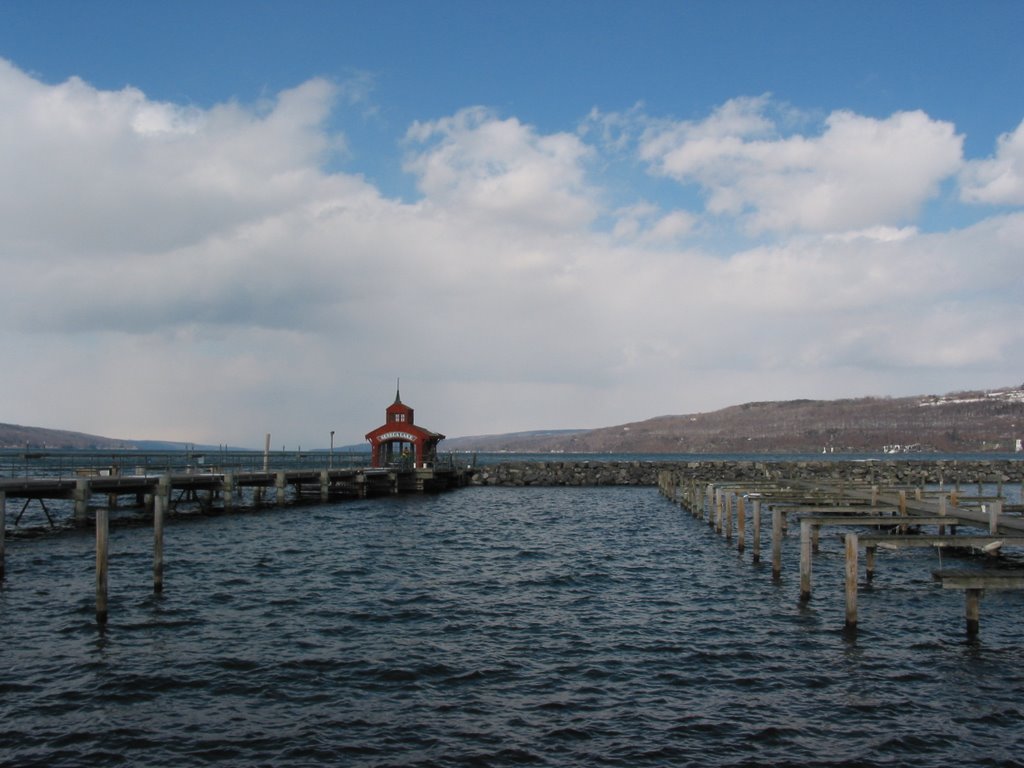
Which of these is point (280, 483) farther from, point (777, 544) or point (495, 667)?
point (495, 667)

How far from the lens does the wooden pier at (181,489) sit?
21797 millimetres

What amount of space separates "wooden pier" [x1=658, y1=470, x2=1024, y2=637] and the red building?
83.8 feet

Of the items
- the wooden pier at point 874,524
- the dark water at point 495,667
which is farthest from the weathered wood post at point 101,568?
the wooden pier at point 874,524

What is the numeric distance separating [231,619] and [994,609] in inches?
777

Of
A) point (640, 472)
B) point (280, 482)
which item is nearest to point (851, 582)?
point (280, 482)

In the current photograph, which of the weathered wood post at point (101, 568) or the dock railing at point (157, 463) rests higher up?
the dock railing at point (157, 463)

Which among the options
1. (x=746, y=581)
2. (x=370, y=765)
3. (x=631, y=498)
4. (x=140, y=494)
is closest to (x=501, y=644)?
(x=370, y=765)

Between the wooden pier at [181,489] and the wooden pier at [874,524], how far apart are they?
59.4 ft

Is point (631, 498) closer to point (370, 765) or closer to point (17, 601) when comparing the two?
point (17, 601)

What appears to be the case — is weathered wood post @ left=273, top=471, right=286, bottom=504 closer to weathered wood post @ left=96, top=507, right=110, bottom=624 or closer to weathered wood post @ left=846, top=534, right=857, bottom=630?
weathered wood post @ left=96, top=507, right=110, bottom=624

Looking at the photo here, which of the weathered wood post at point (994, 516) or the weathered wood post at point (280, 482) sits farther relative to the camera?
the weathered wood post at point (280, 482)

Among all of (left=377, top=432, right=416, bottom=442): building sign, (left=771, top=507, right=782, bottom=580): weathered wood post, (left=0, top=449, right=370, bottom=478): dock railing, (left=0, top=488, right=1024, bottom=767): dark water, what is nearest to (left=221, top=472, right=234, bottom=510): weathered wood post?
(left=0, top=449, right=370, bottom=478): dock railing

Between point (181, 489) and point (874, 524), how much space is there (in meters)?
41.3

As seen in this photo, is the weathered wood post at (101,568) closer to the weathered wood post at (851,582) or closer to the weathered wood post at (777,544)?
the weathered wood post at (851,582)
